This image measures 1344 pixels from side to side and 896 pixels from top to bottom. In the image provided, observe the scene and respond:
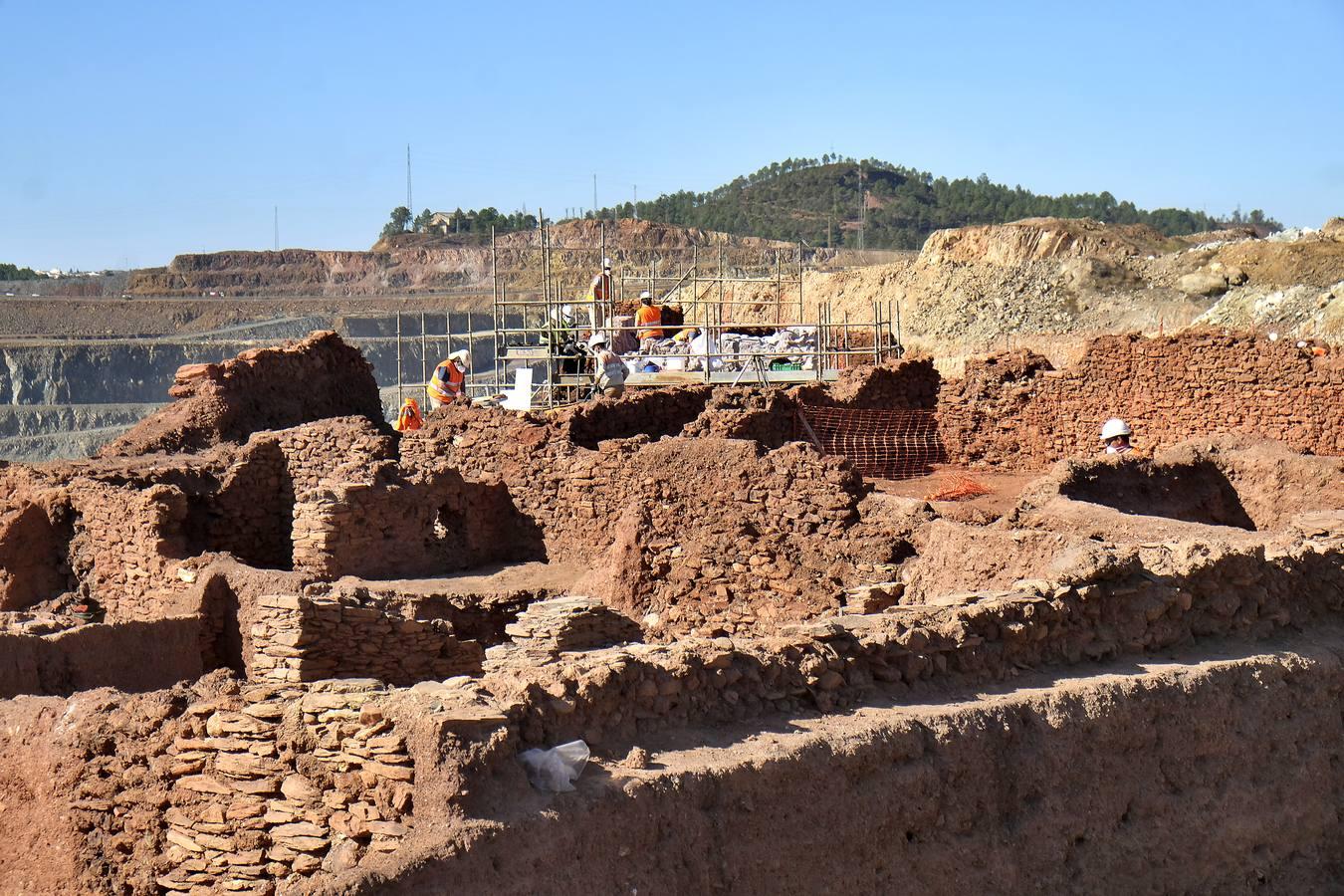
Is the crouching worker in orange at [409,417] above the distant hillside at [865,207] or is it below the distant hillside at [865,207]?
below

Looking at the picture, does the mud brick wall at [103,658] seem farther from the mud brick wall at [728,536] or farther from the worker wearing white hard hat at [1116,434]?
the worker wearing white hard hat at [1116,434]

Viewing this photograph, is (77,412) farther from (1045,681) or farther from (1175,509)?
(1045,681)

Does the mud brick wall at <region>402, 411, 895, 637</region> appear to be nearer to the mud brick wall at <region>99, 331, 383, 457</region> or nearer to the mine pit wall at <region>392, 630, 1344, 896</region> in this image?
the mine pit wall at <region>392, 630, 1344, 896</region>

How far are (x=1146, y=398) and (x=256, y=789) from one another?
544 inches

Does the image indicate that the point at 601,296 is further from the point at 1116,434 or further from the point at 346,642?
the point at 346,642

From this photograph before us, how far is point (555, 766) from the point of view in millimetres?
5594

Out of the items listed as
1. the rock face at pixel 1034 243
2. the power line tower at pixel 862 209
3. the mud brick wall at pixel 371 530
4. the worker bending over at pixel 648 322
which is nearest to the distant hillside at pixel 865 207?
the power line tower at pixel 862 209

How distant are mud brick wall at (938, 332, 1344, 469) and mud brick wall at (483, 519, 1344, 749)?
8.03 m

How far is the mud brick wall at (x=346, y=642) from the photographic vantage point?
9492mm

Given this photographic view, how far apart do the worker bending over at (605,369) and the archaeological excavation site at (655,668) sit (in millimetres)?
2283

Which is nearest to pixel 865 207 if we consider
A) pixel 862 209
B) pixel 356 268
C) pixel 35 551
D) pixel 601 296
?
pixel 862 209

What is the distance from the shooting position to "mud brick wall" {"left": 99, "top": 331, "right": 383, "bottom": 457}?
54.5 feet

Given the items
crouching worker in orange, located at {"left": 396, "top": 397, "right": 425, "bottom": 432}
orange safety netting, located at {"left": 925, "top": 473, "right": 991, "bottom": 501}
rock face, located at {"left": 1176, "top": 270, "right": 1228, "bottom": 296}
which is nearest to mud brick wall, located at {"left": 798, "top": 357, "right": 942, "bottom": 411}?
orange safety netting, located at {"left": 925, "top": 473, "right": 991, "bottom": 501}

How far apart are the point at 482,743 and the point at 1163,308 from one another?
34.1 metres
